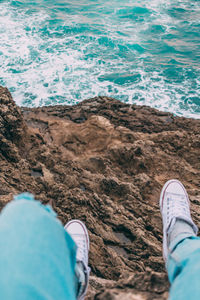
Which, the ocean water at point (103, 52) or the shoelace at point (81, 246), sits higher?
the ocean water at point (103, 52)

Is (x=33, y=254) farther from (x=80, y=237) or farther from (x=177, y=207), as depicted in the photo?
(x=177, y=207)

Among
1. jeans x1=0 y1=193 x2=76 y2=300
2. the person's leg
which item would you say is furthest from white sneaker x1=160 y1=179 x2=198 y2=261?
jeans x1=0 y1=193 x2=76 y2=300

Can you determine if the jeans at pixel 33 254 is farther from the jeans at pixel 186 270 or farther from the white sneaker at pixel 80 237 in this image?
the white sneaker at pixel 80 237

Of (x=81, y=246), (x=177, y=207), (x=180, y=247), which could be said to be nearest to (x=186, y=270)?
(x=180, y=247)

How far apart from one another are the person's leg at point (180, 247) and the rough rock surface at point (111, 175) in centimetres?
28

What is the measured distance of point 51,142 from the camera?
486 cm

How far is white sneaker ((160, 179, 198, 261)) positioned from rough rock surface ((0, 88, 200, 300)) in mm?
321

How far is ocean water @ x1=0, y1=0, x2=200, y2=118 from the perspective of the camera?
32.3ft

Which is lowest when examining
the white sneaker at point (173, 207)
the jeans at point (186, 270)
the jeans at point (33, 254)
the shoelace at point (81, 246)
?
the shoelace at point (81, 246)

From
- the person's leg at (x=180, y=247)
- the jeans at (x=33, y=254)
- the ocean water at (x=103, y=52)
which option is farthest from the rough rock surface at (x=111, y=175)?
the ocean water at (x=103, y=52)

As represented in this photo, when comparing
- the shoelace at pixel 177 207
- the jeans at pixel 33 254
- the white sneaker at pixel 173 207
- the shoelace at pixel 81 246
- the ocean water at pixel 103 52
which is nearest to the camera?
the jeans at pixel 33 254

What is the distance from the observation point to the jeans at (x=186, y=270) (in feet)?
3.67

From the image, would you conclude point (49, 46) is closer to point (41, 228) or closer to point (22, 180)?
point (22, 180)

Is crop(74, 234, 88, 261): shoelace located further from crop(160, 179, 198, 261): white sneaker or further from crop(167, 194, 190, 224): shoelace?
crop(167, 194, 190, 224): shoelace
